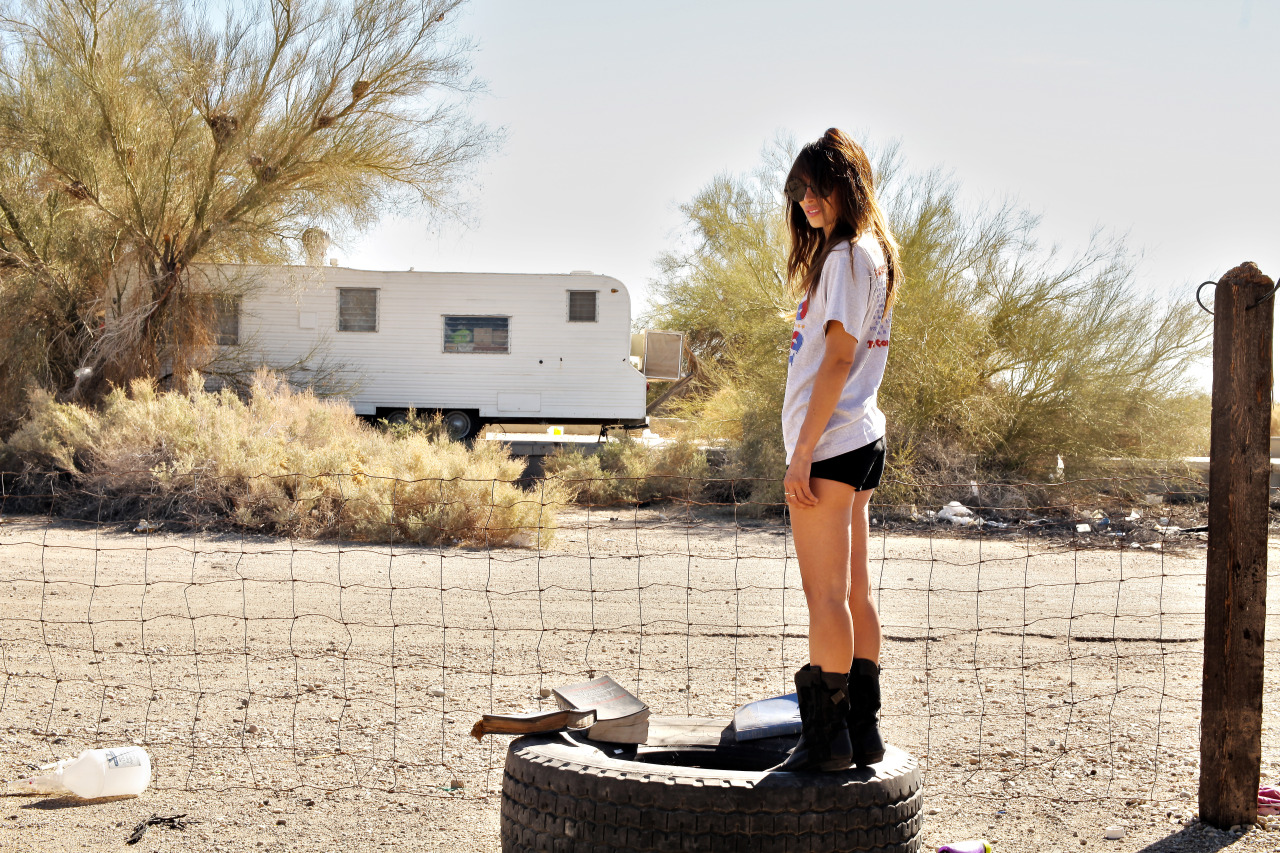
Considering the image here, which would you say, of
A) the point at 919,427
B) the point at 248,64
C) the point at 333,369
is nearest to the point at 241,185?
the point at 248,64

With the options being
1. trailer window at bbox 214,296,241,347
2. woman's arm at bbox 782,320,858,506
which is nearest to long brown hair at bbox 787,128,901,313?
woman's arm at bbox 782,320,858,506

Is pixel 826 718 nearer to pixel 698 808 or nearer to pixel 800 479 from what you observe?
Answer: pixel 698 808

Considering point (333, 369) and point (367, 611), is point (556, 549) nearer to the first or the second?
point (367, 611)

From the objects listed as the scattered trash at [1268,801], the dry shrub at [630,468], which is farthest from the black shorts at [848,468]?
the dry shrub at [630,468]

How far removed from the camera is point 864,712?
2.45m

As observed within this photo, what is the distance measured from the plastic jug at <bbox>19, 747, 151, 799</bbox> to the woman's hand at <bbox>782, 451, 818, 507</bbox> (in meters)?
2.17

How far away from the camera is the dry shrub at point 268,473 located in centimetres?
855

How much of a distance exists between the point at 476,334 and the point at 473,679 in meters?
10.8

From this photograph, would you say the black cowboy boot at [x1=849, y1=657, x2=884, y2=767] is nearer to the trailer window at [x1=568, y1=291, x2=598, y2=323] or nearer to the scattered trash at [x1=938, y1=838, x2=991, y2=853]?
the scattered trash at [x1=938, y1=838, x2=991, y2=853]

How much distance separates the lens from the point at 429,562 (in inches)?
298

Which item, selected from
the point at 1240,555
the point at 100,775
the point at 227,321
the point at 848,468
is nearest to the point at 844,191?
the point at 848,468

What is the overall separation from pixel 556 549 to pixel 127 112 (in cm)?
813

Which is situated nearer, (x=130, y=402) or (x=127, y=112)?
(x=130, y=402)

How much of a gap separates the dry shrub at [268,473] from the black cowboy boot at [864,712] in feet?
17.3
